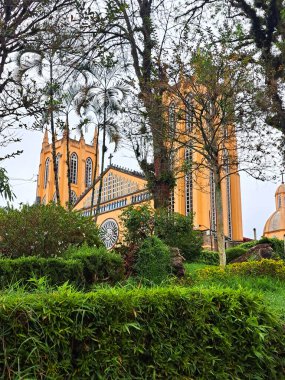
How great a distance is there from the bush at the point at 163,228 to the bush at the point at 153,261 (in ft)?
6.29

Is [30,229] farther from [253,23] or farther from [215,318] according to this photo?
[253,23]

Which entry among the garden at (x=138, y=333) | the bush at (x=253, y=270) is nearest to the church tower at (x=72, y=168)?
the bush at (x=253, y=270)

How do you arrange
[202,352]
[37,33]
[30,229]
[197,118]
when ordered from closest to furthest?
[202,352], [37,33], [30,229], [197,118]

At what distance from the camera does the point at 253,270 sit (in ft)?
30.5

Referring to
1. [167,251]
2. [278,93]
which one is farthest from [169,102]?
[167,251]

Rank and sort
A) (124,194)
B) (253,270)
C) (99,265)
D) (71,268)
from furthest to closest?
(124,194), (253,270), (99,265), (71,268)

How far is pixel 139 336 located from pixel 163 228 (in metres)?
10.9

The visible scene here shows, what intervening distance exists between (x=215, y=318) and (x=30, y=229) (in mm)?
5135

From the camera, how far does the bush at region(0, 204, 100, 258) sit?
26.0 feet

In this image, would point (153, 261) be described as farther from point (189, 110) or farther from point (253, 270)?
point (189, 110)

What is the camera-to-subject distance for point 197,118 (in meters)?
12.0

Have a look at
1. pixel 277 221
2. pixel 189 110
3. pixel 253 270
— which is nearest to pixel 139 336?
pixel 253 270

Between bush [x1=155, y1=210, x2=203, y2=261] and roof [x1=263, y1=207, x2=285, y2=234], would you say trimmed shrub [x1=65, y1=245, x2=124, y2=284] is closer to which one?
bush [x1=155, y1=210, x2=203, y2=261]

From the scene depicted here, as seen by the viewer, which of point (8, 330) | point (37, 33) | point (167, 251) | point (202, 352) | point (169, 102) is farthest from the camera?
point (169, 102)
